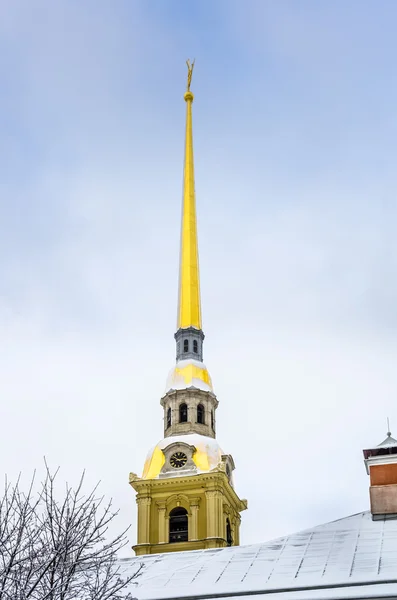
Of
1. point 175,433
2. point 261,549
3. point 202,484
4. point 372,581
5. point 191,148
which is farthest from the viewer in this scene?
point 191,148

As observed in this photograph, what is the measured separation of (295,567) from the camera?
1823 cm

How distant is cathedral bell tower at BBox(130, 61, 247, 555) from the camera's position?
158ft

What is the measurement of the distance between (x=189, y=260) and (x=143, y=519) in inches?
729

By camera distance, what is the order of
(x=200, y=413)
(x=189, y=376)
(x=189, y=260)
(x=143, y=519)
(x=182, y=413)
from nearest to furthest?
(x=143, y=519) < (x=182, y=413) < (x=200, y=413) < (x=189, y=376) < (x=189, y=260)

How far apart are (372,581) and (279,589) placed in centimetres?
174

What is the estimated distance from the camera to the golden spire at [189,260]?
58656 millimetres

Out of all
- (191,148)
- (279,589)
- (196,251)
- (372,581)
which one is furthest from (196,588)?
(191,148)

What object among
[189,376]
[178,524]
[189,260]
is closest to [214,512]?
[178,524]

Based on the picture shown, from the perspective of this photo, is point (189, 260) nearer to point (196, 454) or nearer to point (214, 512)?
point (196, 454)

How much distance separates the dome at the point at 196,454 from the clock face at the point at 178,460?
0.51 metres

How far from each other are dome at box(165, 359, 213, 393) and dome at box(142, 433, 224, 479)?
345cm

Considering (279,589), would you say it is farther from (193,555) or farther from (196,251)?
(196,251)

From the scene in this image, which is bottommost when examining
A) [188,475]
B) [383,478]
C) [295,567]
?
[295,567]

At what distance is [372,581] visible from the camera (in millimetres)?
16516
